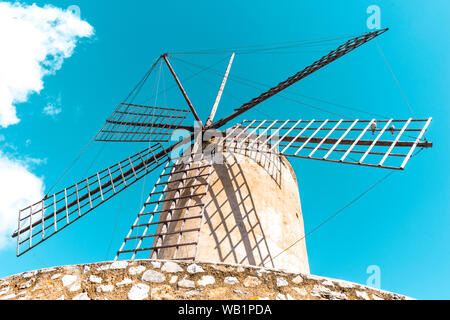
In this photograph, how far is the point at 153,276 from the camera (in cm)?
271

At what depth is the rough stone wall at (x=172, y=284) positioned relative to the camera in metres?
2.57

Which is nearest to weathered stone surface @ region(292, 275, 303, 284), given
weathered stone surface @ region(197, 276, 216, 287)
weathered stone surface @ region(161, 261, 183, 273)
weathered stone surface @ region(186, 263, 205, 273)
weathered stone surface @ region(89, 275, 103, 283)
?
weathered stone surface @ region(197, 276, 216, 287)

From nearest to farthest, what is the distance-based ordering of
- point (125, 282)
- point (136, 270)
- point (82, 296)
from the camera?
point (82, 296) → point (125, 282) → point (136, 270)

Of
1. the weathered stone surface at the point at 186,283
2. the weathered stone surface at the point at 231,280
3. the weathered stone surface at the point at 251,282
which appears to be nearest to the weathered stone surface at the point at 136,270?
the weathered stone surface at the point at 186,283

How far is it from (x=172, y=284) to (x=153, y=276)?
7.3 inches

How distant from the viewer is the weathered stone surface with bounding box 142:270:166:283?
106 inches

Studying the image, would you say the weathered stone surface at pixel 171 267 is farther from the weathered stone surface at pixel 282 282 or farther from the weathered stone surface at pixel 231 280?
the weathered stone surface at pixel 282 282

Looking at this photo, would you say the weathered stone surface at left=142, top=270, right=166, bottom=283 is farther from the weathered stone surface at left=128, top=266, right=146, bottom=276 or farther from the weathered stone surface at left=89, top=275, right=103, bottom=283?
the weathered stone surface at left=89, top=275, right=103, bottom=283

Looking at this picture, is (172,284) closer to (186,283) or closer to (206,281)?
(186,283)

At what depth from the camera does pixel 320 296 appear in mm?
2582

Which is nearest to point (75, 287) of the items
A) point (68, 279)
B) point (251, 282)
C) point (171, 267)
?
point (68, 279)

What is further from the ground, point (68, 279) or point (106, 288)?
point (68, 279)

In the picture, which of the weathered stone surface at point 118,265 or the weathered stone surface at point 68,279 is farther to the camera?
the weathered stone surface at point 118,265
